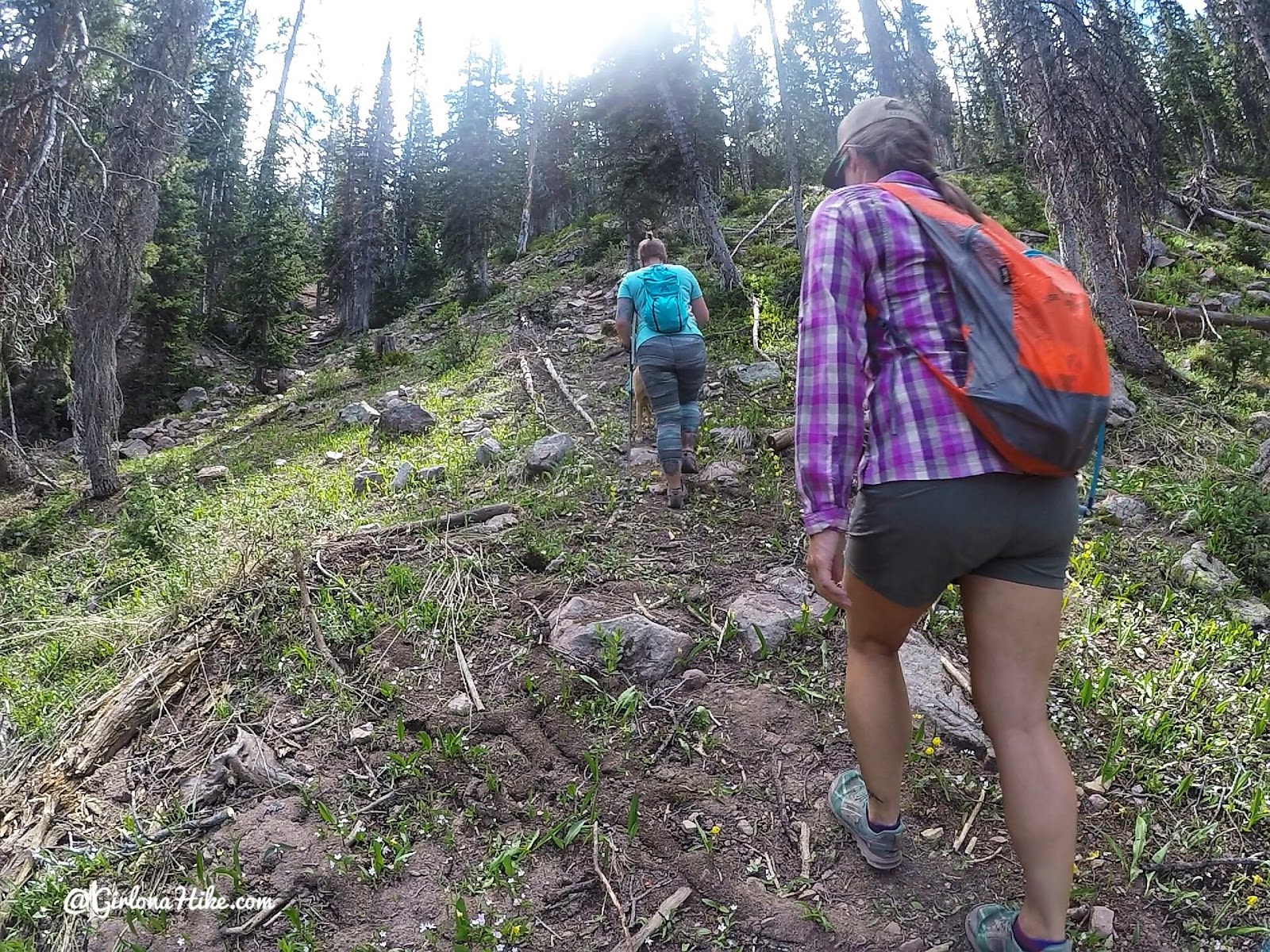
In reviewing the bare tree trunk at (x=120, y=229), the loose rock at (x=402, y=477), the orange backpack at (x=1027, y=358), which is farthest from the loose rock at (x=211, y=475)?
the orange backpack at (x=1027, y=358)

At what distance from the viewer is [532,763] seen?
9.43 ft

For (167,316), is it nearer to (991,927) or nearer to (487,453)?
(487,453)

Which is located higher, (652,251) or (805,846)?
(652,251)

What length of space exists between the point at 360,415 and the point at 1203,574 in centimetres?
1035

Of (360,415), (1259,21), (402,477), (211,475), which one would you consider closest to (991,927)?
(402,477)

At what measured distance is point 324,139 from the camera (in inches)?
1761

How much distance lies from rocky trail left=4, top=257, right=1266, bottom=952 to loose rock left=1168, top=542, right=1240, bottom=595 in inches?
1.5

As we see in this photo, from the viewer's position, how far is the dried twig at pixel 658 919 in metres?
2.14

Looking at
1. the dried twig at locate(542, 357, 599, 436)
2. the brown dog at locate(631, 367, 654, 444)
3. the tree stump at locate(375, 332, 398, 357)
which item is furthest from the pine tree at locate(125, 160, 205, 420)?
the brown dog at locate(631, 367, 654, 444)

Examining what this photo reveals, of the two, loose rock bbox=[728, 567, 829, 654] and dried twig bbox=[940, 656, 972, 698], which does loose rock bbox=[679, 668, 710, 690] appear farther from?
dried twig bbox=[940, 656, 972, 698]

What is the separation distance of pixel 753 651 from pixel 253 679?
7.97 feet

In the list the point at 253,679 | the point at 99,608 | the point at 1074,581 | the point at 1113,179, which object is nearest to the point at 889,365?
the point at 1074,581

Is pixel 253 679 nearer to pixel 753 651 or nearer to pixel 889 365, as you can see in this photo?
pixel 753 651

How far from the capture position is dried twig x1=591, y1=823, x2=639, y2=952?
215 centimetres
